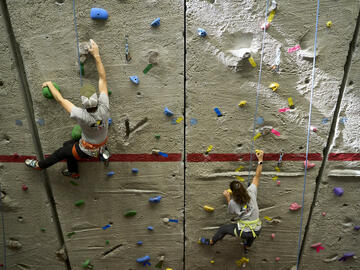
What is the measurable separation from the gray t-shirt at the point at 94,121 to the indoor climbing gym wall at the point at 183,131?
0.95 feet

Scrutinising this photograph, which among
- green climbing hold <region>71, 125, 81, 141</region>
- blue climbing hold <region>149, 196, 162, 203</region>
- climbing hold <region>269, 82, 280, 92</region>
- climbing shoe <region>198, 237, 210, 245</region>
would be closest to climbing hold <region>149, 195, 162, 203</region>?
blue climbing hold <region>149, 196, 162, 203</region>

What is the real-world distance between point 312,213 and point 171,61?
199cm

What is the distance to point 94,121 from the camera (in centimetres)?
165

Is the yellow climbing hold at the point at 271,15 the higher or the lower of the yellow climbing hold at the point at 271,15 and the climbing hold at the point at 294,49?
the higher

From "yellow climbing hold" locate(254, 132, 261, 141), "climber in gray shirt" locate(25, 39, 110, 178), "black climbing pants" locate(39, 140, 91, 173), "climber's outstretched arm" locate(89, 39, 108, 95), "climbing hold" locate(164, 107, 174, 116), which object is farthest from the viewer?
"yellow climbing hold" locate(254, 132, 261, 141)

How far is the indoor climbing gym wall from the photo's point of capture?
1846mm

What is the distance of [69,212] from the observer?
2.30m

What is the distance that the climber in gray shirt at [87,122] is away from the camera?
5.29 ft

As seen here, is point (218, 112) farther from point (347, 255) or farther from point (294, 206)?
point (347, 255)

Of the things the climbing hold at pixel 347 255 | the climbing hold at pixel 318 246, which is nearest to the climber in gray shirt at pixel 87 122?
the climbing hold at pixel 318 246

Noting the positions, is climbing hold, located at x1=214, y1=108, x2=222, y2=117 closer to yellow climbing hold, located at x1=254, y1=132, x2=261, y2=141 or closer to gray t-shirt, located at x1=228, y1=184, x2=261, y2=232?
yellow climbing hold, located at x1=254, y1=132, x2=261, y2=141

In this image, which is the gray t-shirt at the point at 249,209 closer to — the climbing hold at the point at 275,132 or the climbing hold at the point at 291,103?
the climbing hold at the point at 275,132

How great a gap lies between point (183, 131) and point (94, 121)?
2.52ft

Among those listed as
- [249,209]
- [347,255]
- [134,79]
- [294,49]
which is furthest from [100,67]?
[347,255]
